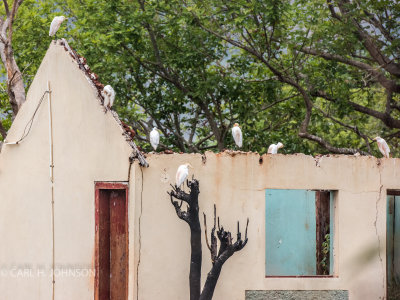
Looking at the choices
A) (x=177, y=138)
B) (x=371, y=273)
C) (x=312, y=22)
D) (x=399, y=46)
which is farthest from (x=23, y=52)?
(x=371, y=273)

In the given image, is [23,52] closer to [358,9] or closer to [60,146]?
[358,9]

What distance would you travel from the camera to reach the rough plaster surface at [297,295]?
852 centimetres

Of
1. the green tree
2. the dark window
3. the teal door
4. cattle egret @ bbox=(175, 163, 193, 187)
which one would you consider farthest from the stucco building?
the green tree

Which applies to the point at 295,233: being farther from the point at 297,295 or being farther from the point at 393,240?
the point at 297,295

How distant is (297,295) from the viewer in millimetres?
8617

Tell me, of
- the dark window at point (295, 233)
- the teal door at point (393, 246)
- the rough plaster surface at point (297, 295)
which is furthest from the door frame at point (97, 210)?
the teal door at point (393, 246)

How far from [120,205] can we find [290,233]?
3.20 m

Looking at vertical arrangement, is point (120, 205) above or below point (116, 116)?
below

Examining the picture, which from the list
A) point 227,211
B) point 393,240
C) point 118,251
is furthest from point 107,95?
point 393,240

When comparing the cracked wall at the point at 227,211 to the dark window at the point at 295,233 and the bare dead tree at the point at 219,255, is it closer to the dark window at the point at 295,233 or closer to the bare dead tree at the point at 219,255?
the bare dead tree at the point at 219,255

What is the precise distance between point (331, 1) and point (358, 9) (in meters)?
1.05

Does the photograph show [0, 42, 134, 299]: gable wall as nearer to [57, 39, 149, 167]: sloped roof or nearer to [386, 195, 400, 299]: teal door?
[57, 39, 149, 167]: sloped roof

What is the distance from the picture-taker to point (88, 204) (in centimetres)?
859

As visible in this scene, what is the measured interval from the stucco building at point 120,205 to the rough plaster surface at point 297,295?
12mm
